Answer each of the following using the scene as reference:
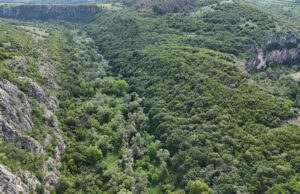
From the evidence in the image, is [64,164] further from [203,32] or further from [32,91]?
[203,32]

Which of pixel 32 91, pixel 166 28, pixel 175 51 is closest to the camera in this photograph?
pixel 32 91

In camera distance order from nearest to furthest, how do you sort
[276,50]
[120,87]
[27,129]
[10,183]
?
[10,183], [27,129], [120,87], [276,50]

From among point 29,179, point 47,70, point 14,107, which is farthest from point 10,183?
point 47,70

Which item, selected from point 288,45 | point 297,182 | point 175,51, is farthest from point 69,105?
point 288,45

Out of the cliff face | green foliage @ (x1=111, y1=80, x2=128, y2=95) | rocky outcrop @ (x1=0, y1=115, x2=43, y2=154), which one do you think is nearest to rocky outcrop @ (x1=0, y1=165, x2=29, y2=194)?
rocky outcrop @ (x1=0, y1=115, x2=43, y2=154)

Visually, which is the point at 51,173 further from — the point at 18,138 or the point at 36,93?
the point at 36,93

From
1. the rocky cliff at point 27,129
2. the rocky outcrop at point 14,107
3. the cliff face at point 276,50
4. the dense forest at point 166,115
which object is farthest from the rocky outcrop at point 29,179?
the cliff face at point 276,50

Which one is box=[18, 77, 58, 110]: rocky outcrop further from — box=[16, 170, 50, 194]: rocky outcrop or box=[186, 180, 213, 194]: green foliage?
box=[186, 180, 213, 194]: green foliage
